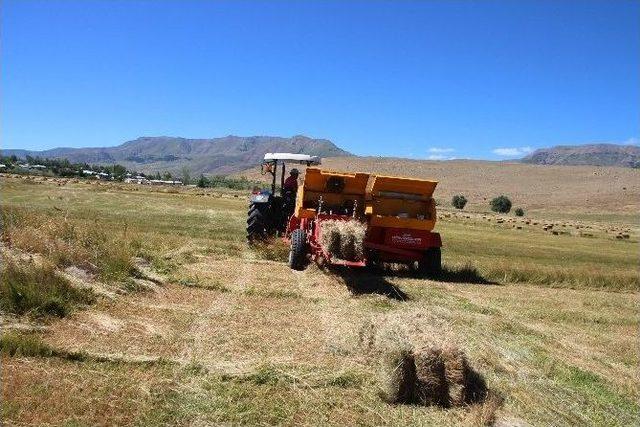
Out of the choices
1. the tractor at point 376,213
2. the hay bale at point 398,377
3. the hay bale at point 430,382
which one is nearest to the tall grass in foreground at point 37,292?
the hay bale at point 398,377

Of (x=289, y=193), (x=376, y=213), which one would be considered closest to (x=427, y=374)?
(x=376, y=213)

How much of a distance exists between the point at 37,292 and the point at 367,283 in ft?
20.4

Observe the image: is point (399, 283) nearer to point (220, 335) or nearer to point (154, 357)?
point (220, 335)

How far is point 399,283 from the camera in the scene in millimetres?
12062

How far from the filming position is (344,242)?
424 inches

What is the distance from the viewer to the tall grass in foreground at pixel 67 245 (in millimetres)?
8680

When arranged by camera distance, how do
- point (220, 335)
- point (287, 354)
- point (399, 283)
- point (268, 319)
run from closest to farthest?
point (287, 354), point (220, 335), point (268, 319), point (399, 283)

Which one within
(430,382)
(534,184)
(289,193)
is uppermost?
(534,184)

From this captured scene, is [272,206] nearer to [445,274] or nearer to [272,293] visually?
[445,274]

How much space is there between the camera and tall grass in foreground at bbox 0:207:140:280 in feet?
28.5

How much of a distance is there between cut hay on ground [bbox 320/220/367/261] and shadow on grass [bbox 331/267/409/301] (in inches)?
23.5

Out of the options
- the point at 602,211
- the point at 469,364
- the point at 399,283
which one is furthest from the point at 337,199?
the point at 602,211

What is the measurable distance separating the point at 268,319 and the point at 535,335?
3.96 meters

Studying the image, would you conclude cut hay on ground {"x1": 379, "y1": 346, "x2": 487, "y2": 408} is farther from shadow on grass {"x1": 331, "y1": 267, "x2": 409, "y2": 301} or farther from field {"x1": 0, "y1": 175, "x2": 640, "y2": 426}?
shadow on grass {"x1": 331, "y1": 267, "x2": 409, "y2": 301}
